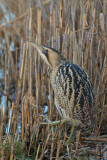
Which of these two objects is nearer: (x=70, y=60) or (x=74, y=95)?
(x=74, y=95)

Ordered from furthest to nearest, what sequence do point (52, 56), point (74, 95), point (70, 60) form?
1. point (70, 60)
2. point (52, 56)
3. point (74, 95)

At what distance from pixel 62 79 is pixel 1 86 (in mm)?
2741

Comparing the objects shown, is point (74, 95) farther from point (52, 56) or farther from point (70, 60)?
point (70, 60)

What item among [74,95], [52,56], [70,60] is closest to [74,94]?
[74,95]

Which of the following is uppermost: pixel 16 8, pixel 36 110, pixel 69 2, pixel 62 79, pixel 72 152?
pixel 16 8

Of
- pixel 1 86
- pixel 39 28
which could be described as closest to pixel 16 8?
pixel 1 86

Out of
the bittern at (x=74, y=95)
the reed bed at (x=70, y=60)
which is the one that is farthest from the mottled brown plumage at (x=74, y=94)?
the reed bed at (x=70, y=60)

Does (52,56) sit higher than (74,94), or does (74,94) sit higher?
(52,56)

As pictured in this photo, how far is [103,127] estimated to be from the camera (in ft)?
11.5

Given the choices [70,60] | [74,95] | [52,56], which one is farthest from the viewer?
[70,60]

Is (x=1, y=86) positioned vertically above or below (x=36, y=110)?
above

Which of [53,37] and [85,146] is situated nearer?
[85,146]

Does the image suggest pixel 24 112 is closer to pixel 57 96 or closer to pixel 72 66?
pixel 57 96

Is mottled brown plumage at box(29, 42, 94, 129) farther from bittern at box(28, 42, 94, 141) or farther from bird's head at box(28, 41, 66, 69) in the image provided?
bird's head at box(28, 41, 66, 69)
